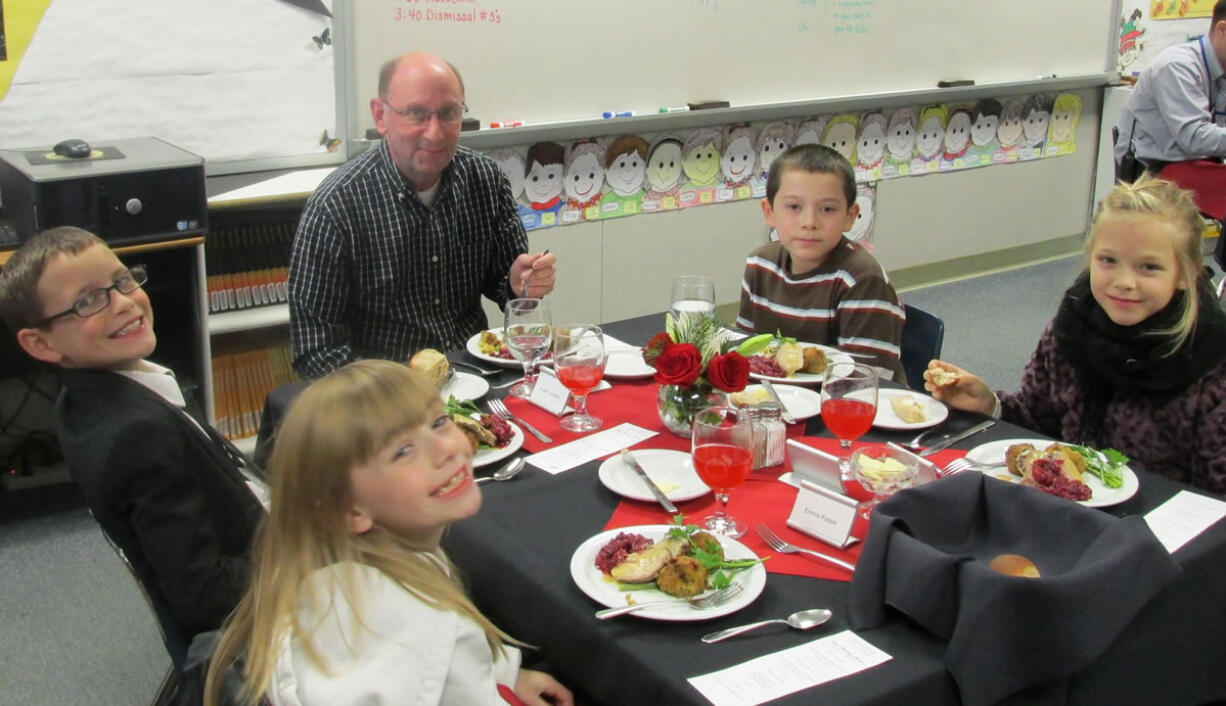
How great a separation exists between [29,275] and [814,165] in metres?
1.63

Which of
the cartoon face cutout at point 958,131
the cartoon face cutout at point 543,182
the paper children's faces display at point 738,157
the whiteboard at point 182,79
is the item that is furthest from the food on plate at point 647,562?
the cartoon face cutout at point 958,131

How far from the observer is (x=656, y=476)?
174 cm

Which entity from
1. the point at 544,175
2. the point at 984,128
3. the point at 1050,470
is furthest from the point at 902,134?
the point at 1050,470

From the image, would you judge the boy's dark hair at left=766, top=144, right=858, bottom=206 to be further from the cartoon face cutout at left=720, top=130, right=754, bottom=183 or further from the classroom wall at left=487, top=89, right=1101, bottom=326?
the cartoon face cutout at left=720, top=130, right=754, bottom=183

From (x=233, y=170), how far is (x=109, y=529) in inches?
77.0

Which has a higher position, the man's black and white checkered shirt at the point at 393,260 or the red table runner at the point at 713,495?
the man's black and white checkered shirt at the point at 393,260

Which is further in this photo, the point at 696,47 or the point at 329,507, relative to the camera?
the point at 696,47

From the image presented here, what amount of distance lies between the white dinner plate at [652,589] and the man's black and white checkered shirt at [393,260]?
1187mm

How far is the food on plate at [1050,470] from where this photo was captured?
5.40 ft

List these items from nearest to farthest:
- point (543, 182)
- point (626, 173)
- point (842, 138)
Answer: point (543, 182) → point (626, 173) → point (842, 138)

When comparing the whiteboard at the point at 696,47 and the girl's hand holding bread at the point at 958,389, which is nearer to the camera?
the girl's hand holding bread at the point at 958,389

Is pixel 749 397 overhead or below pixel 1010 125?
below

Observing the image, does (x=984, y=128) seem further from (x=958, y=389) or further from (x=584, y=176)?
(x=958, y=389)

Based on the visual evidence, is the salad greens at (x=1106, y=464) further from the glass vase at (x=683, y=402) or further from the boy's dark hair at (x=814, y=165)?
the boy's dark hair at (x=814, y=165)
